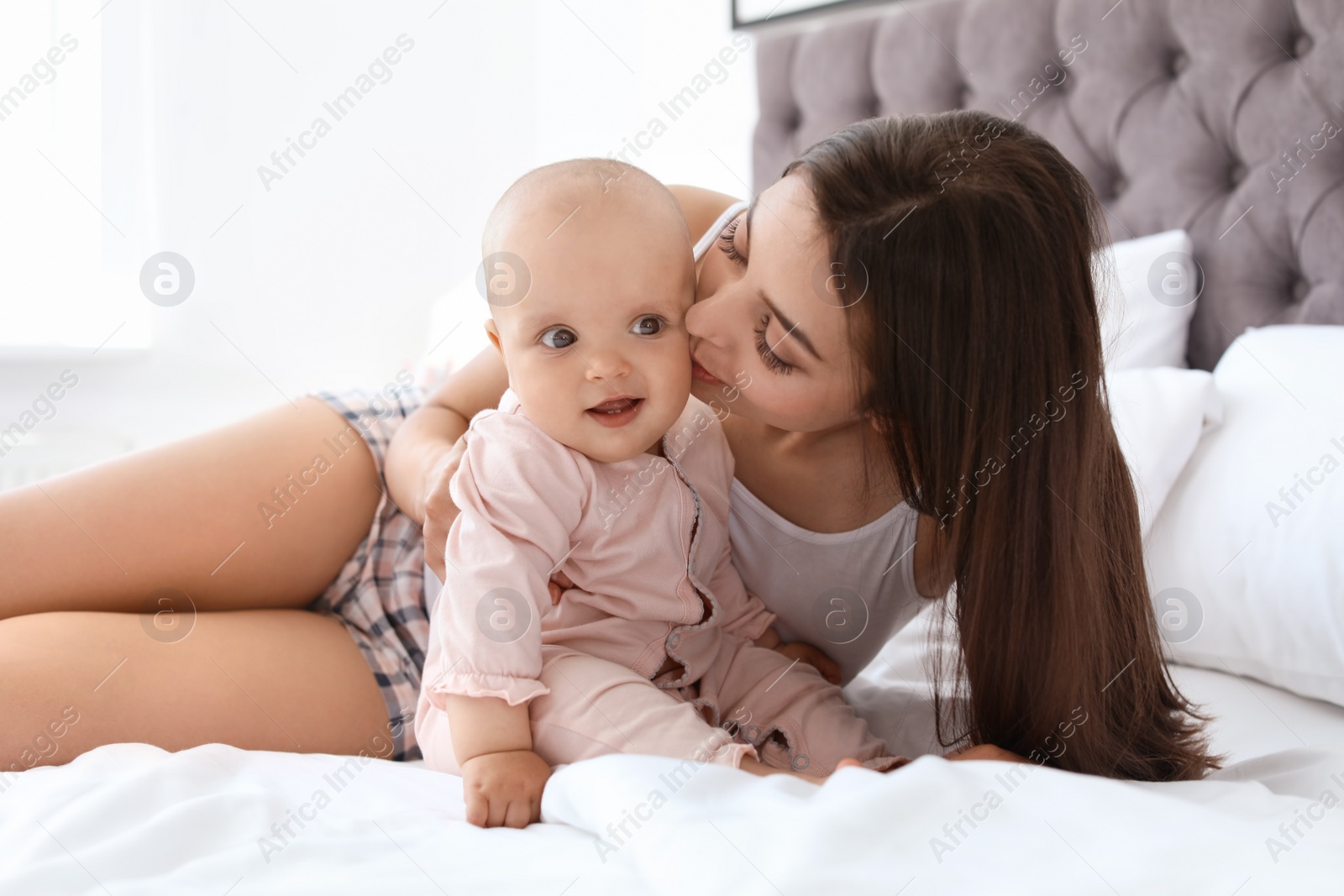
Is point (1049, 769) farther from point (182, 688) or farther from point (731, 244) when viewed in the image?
point (182, 688)

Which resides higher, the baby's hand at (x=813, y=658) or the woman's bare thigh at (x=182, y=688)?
the baby's hand at (x=813, y=658)

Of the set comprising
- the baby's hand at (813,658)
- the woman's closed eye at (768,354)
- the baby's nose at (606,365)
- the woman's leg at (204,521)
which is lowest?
the baby's hand at (813,658)

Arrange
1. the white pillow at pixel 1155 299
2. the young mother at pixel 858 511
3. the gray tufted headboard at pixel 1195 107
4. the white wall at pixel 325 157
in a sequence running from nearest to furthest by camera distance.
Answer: the young mother at pixel 858 511 < the gray tufted headboard at pixel 1195 107 < the white pillow at pixel 1155 299 < the white wall at pixel 325 157

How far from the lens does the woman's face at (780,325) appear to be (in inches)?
39.2

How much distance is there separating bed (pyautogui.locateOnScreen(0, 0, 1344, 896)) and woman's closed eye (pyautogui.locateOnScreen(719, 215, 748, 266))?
21.2 inches

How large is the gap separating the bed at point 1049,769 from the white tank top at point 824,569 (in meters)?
0.13

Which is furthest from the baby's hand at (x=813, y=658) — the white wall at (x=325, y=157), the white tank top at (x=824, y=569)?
the white wall at (x=325, y=157)

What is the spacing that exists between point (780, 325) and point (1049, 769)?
48 cm

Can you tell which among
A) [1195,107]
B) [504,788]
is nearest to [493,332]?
[504,788]

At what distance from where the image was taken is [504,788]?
0.89m

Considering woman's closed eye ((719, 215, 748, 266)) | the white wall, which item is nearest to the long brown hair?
woman's closed eye ((719, 215, 748, 266))

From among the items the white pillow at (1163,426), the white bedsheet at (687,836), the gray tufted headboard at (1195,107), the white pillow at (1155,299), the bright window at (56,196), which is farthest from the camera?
the bright window at (56,196)

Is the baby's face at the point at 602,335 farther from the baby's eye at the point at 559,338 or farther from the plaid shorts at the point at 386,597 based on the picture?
the plaid shorts at the point at 386,597

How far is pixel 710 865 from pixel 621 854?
12cm
